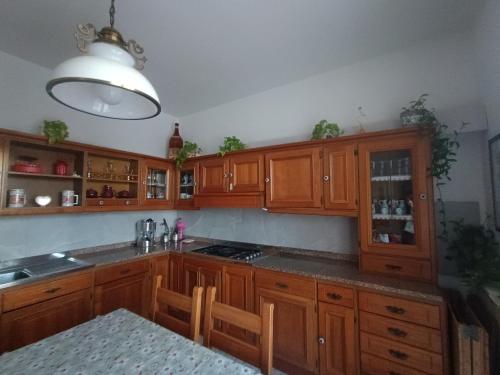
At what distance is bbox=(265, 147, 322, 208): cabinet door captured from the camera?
1.90 m

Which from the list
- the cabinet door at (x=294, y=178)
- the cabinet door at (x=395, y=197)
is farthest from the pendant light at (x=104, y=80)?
the cabinet door at (x=395, y=197)

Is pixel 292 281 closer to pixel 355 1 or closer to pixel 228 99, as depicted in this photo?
pixel 355 1

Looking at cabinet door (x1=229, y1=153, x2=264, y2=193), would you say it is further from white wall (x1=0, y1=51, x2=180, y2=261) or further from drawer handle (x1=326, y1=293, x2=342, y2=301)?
white wall (x1=0, y1=51, x2=180, y2=261)

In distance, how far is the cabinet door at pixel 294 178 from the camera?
190 centimetres

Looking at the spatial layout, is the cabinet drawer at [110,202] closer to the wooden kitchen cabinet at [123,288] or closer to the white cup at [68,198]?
the white cup at [68,198]

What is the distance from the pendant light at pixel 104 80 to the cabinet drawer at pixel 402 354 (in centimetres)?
182

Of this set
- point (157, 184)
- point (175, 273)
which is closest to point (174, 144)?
point (157, 184)

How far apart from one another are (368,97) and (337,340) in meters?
1.93

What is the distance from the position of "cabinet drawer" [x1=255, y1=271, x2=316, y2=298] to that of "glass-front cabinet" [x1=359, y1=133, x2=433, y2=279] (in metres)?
0.45

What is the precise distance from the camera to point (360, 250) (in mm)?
1736

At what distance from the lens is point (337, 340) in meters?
1.61

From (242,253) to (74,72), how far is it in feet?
6.52

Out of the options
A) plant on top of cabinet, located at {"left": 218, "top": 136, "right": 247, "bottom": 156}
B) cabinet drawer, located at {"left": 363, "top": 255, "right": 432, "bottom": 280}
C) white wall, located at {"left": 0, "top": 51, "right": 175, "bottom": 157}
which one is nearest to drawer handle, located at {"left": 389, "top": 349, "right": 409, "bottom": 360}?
cabinet drawer, located at {"left": 363, "top": 255, "right": 432, "bottom": 280}

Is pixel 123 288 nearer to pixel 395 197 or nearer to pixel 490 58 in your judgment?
pixel 395 197
